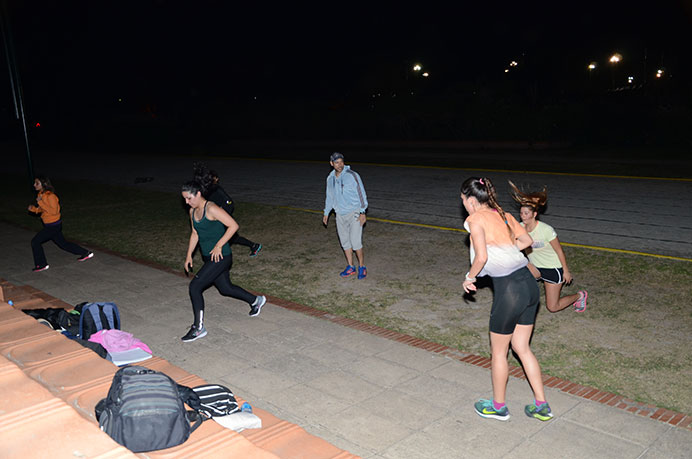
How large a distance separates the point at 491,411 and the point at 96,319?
4.08m

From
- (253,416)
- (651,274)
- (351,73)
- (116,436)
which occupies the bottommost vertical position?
(651,274)

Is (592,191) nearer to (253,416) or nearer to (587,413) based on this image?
(587,413)

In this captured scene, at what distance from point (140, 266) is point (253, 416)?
7.58 metres

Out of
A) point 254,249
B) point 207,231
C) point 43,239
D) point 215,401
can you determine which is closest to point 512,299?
point 215,401

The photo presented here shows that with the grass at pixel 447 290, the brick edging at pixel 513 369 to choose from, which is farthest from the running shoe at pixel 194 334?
the grass at pixel 447 290

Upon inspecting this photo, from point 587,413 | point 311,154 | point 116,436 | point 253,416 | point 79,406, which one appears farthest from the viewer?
point 311,154

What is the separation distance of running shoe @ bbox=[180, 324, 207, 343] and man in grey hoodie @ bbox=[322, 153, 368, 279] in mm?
3212

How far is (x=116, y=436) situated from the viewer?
333 centimetres

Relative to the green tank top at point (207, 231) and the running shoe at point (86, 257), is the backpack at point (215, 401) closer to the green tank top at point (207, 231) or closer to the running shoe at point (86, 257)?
the green tank top at point (207, 231)

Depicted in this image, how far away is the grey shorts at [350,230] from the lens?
31.9 ft

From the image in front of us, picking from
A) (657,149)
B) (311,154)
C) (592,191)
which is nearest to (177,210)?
(592,191)

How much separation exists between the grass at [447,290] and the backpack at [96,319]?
10.1 feet

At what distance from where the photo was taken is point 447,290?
923 centimetres

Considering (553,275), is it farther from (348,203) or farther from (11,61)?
(11,61)
